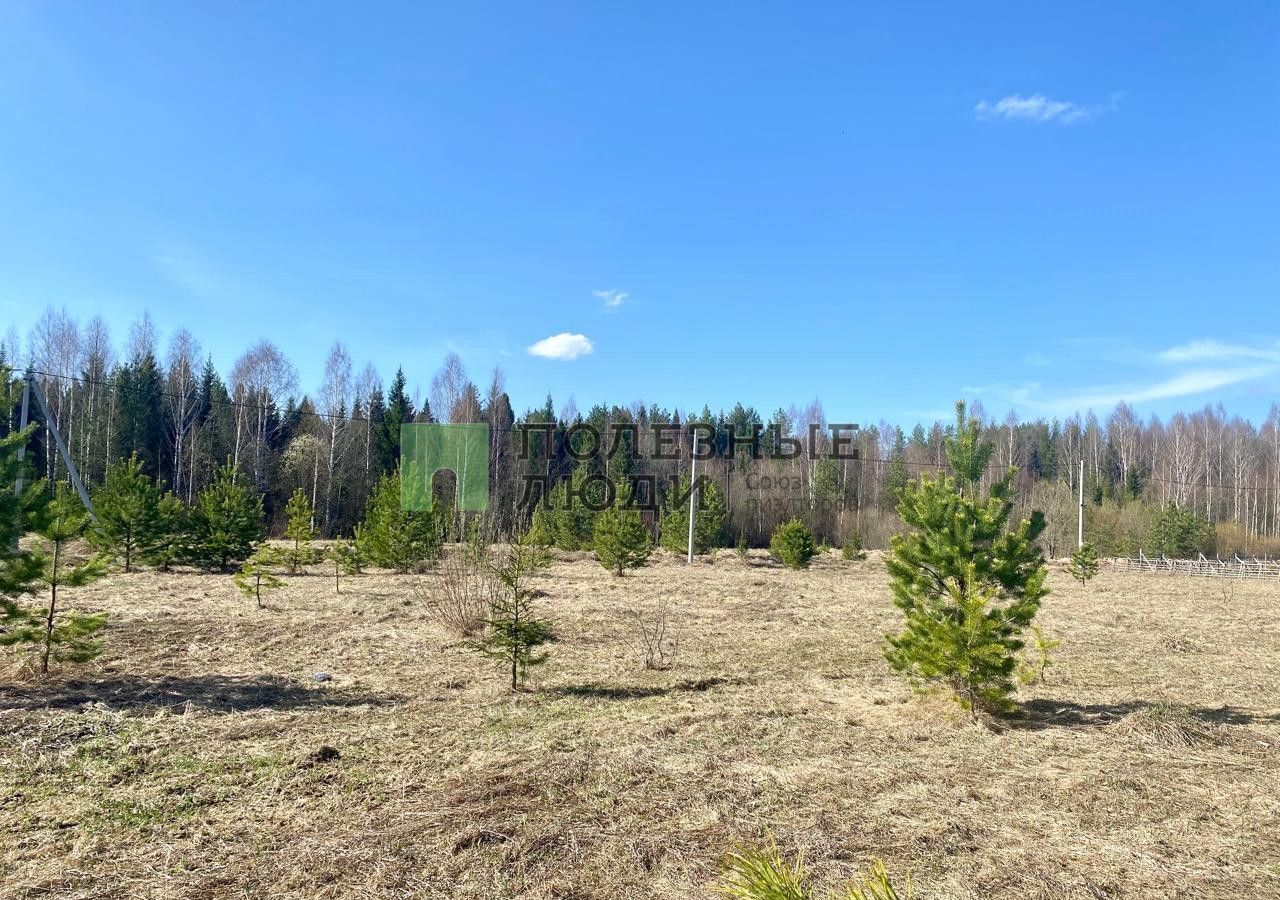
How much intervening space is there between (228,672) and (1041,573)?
845cm

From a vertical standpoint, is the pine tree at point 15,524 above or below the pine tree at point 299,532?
above

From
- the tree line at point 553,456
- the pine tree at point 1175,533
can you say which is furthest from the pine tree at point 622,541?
the pine tree at point 1175,533

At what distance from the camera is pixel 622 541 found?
69.4 feet

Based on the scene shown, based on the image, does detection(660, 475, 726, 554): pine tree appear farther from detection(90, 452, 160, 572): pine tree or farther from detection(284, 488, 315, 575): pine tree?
detection(90, 452, 160, 572): pine tree

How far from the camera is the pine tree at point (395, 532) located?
18219 millimetres

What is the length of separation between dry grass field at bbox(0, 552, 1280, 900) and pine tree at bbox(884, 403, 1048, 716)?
1.85 ft

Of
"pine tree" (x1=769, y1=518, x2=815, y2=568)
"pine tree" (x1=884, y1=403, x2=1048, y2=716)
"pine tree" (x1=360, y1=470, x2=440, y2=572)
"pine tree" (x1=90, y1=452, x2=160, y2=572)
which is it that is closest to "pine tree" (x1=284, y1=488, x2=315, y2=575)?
"pine tree" (x1=360, y1=470, x2=440, y2=572)

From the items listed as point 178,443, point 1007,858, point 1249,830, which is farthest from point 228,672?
point 178,443

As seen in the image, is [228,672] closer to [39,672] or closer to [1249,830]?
[39,672]

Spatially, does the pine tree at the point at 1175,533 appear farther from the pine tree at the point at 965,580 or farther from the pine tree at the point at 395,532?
the pine tree at the point at 965,580

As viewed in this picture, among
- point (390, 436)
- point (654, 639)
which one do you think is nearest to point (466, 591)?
point (654, 639)

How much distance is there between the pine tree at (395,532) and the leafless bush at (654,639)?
7381mm

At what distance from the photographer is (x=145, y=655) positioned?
8.59 meters

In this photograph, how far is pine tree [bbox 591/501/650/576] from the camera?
21.2m
